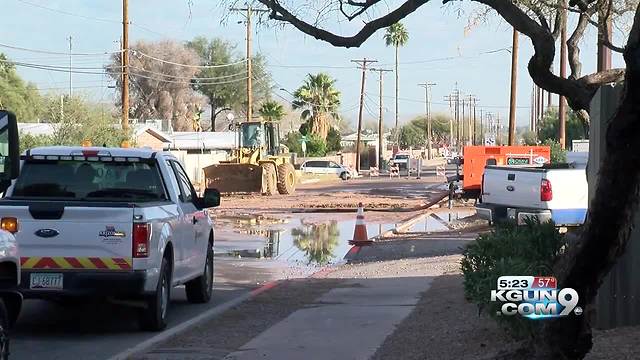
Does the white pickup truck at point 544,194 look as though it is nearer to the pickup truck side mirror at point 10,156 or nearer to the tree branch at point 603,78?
the tree branch at point 603,78

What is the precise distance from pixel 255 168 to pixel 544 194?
93.1 ft

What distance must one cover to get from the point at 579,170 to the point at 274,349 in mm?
9748

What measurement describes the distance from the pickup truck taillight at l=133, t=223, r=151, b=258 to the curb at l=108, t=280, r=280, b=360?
0.90 metres

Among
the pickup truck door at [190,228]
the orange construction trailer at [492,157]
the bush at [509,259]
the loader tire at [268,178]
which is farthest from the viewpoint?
the loader tire at [268,178]

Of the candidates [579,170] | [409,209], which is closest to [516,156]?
[409,209]

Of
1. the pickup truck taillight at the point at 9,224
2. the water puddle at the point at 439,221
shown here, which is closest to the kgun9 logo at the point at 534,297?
the pickup truck taillight at the point at 9,224

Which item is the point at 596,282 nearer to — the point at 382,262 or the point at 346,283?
the point at 346,283

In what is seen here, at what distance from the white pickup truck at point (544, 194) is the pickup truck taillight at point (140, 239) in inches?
328

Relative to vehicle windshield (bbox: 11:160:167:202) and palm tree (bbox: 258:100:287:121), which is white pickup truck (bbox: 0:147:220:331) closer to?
vehicle windshield (bbox: 11:160:167:202)

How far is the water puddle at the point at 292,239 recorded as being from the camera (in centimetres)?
2070

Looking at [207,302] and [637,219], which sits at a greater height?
[637,219]

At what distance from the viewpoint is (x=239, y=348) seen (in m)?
9.97

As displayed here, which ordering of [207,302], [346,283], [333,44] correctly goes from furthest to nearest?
1. [346,283]
2. [207,302]
3. [333,44]

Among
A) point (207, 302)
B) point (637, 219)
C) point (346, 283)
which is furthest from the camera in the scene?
point (346, 283)
